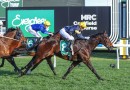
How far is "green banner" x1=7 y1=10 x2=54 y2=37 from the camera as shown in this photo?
23.8 meters

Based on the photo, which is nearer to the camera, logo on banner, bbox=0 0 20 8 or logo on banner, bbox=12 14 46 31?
logo on banner, bbox=12 14 46 31

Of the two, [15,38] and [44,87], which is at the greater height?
[15,38]

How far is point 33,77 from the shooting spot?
12383 millimetres

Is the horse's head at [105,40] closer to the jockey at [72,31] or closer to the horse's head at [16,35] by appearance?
the jockey at [72,31]

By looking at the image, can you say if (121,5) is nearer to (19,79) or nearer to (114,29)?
(114,29)

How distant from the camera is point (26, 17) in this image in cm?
2403

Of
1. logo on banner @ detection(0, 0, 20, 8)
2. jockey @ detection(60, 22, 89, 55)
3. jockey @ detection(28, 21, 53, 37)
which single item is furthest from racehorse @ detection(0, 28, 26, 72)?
logo on banner @ detection(0, 0, 20, 8)

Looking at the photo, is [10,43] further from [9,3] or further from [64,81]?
[9,3]

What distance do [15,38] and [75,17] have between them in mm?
10552

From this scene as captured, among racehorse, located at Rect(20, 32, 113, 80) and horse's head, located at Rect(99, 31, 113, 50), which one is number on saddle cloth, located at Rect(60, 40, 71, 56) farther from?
horse's head, located at Rect(99, 31, 113, 50)

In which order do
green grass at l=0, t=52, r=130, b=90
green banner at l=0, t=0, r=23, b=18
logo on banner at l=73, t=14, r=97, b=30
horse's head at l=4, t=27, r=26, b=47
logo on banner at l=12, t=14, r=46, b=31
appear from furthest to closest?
green banner at l=0, t=0, r=23, b=18
logo on banner at l=12, t=14, r=46, b=31
logo on banner at l=73, t=14, r=97, b=30
horse's head at l=4, t=27, r=26, b=47
green grass at l=0, t=52, r=130, b=90

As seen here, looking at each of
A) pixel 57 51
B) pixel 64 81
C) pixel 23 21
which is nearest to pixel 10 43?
pixel 57 51

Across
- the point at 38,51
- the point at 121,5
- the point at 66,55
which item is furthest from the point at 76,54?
the point at 121,5

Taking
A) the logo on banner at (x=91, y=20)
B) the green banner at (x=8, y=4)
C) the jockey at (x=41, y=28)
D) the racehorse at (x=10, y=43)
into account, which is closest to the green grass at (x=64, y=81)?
the racehorse at (x=10, y=43)
